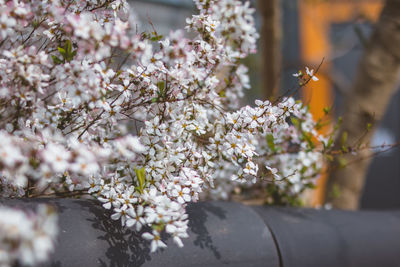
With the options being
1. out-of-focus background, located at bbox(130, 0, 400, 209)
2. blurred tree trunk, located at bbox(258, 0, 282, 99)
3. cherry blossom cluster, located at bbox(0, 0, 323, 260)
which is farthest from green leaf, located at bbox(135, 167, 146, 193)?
out-of-focus background, located at bbox(130, 0, 400, 209)

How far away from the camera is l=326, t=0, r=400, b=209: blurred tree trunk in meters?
2.77

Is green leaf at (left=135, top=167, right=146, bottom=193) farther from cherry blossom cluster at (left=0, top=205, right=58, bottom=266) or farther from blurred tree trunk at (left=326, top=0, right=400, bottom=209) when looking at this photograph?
blurred tree trunk at (left=326, top=0, right=400, bottom=209)

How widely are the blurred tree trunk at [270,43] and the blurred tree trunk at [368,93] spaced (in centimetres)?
61

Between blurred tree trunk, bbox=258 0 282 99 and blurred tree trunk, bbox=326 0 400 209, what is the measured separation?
2.00ft

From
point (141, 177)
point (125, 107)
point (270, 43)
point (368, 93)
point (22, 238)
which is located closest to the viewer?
point (22, 238)

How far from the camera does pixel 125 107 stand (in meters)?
1.54

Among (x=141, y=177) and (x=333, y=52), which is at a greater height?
(x=333, y=52)

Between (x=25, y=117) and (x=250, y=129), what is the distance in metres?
0.74

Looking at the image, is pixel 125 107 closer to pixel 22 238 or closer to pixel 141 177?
pixel 141 177

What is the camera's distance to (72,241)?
4.23 feet

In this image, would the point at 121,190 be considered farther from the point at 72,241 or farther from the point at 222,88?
the point at 222,88

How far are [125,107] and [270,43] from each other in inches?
84.5

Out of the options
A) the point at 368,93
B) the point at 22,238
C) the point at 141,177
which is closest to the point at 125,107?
the point at 141,177

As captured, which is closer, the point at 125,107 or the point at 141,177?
the point at 141,177
